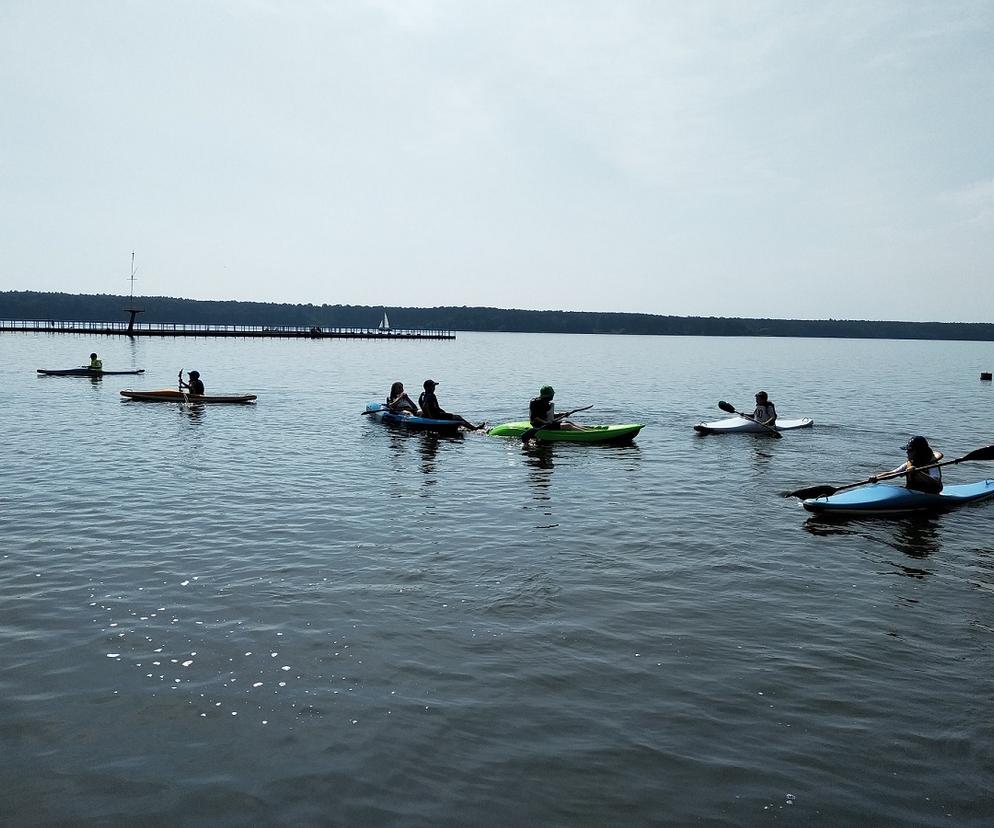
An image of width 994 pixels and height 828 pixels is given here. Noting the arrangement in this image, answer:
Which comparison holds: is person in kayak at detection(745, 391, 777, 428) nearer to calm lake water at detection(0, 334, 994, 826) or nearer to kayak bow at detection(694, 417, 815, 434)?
kayak bow at detection(694, 417, 815, 434)

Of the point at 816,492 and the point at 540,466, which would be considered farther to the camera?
the point at 540,466

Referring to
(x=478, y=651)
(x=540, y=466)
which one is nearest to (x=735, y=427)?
(x=540, y=466)

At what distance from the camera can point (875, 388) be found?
5759cm

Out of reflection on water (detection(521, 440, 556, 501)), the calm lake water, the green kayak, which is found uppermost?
the green kayak

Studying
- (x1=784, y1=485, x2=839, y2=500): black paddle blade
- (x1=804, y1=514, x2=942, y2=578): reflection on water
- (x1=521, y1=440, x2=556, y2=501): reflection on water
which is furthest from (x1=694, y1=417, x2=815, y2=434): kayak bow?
(x1=804, y1=514, x2=942, y2=578): reflection on water

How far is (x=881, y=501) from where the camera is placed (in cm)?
1555

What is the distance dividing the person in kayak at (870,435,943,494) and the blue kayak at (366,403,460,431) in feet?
45.8

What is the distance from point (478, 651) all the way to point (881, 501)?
10760 millimetres

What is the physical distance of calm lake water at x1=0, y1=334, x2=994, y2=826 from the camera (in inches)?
239

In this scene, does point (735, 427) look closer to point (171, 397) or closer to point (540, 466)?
point (540, 466)

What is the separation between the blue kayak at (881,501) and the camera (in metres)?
15.3

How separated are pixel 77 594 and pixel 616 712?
7.13m

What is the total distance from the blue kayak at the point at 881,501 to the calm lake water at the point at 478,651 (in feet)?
→ 1.52

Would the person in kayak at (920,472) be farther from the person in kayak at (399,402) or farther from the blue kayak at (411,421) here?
the person in kayak at (399,402)
